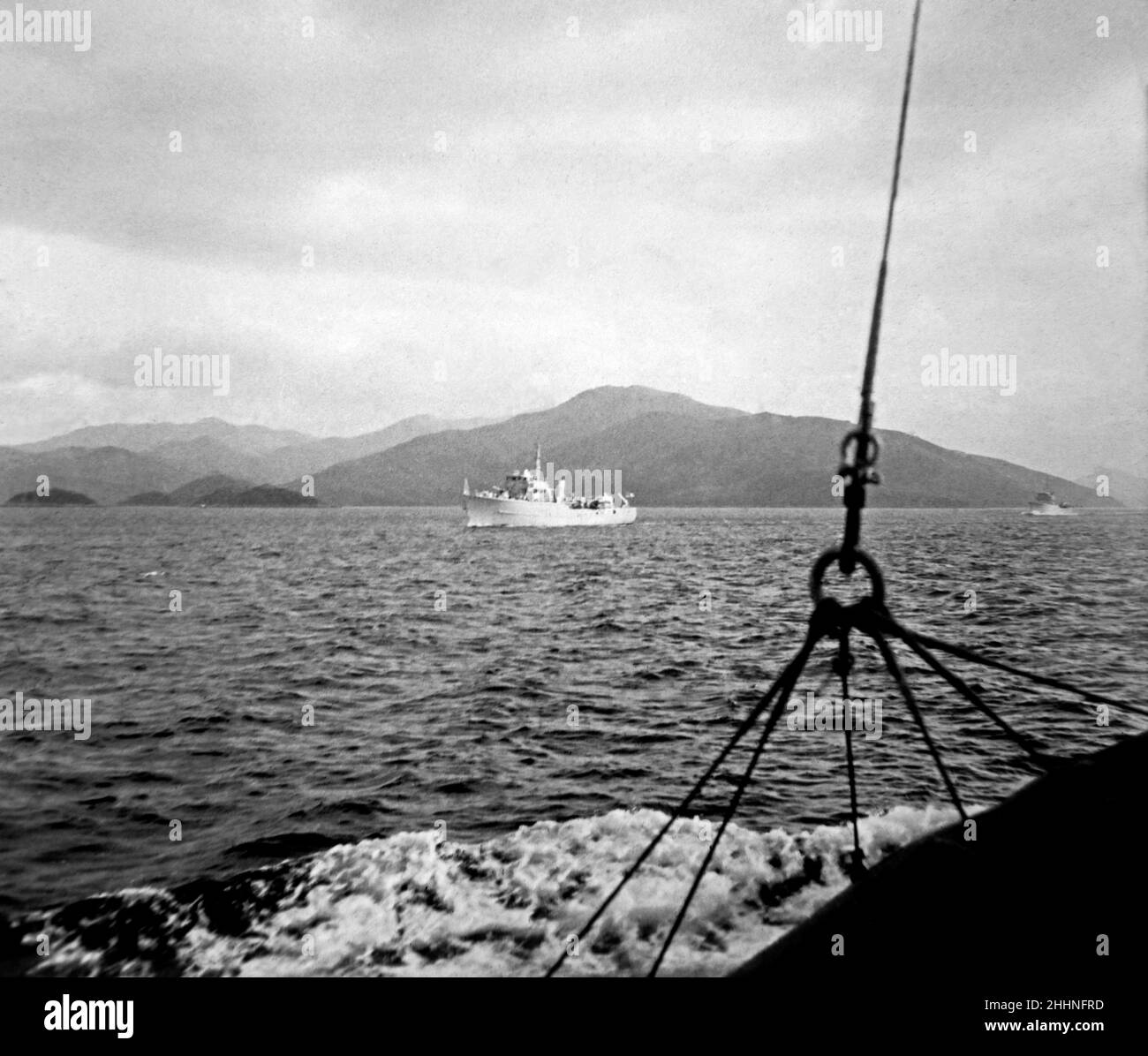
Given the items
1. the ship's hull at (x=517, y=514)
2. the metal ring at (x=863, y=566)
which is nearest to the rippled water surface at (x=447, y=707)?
the metal ring at (x=863, y=566)

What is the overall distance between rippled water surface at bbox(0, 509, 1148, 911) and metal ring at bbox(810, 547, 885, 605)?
7.12 m

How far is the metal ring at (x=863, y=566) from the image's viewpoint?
3.69 meters

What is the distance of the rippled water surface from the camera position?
10.8 meters

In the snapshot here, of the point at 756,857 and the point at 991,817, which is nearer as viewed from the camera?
the point at 991,817

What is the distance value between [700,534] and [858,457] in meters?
98.6

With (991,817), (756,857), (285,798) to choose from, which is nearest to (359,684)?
(285,798)

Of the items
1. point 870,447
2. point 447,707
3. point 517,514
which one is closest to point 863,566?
point 870,447

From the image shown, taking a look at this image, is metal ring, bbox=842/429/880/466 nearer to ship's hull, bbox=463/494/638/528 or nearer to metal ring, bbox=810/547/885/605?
metal ring, bbox=810/547/885/605

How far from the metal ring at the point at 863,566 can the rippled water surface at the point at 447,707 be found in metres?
7.12

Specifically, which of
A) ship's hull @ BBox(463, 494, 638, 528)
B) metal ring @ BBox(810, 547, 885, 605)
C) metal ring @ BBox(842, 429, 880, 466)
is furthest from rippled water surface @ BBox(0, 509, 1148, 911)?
ship's hull @ BBox(463, 494, 638, 528)

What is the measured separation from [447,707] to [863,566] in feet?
46.7

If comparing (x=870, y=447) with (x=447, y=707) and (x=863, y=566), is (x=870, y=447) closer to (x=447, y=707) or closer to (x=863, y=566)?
(x=863, y=566)
